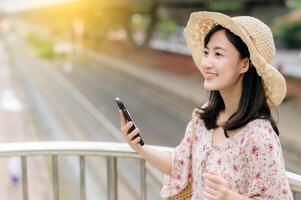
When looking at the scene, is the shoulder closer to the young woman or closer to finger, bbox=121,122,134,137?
the young woman

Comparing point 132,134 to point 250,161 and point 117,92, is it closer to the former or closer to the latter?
point 250,161

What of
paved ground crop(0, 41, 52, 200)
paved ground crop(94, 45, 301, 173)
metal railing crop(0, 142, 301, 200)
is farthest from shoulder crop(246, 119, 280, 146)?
paved ground crop(94, 45, 301, 173)

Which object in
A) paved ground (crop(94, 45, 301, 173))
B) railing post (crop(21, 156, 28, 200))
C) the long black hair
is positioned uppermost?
the long black hair

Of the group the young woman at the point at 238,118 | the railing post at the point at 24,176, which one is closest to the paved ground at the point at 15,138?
the railing post at the point at 24,176

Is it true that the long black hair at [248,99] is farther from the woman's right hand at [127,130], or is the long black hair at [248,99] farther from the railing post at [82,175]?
the railing post at [82,175]

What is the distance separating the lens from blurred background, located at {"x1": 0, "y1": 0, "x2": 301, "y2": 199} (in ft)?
50.1

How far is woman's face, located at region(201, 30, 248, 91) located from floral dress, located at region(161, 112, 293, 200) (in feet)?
0.57

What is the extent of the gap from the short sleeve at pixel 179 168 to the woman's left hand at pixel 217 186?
0.32m

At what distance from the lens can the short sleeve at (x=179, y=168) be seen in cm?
211

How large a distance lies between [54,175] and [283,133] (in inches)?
512

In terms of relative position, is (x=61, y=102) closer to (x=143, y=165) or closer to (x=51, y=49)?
(x=143, y=165)

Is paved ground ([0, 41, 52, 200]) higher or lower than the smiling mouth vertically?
lower

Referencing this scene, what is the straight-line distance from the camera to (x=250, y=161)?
1.81 m

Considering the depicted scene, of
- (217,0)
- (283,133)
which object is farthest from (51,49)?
(283,133)
